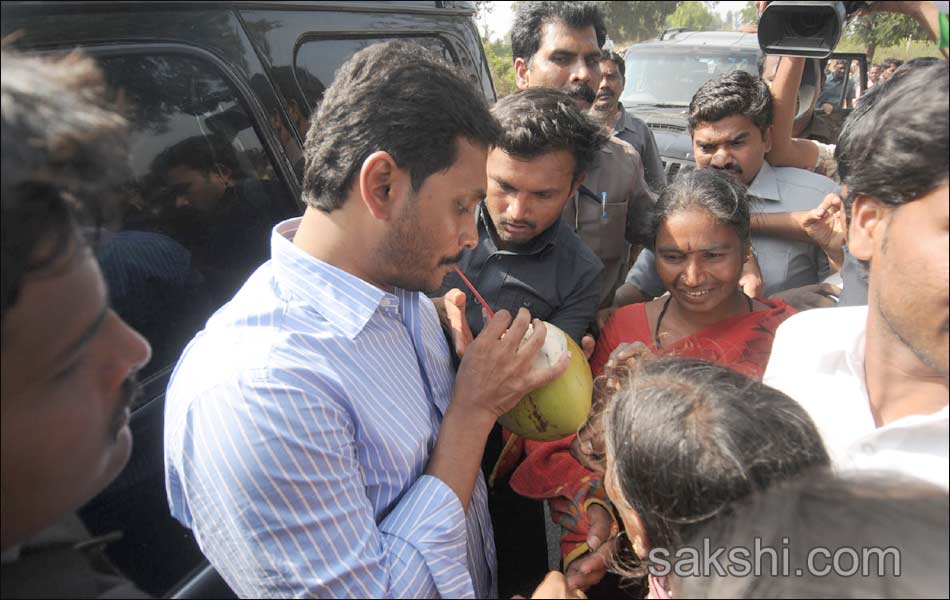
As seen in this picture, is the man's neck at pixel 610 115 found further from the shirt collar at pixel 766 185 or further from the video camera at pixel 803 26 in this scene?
the video camera at pixel 803 26

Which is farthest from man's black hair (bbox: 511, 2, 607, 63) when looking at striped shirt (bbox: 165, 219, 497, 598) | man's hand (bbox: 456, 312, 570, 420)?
striped shirt (bbox: 165, 219, 497, 598)

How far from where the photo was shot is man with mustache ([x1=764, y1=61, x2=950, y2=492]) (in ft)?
3.61

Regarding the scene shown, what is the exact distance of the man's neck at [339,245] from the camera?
4.26 ft

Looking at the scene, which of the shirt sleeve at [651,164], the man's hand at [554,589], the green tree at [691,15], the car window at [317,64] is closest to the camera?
the man's hand at [554,589]

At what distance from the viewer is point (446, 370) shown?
155 cm

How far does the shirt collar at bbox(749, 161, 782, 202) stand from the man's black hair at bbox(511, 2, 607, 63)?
1209 millimetres

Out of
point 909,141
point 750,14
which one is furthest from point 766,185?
point 750,14

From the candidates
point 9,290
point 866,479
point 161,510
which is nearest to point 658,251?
point 866,479

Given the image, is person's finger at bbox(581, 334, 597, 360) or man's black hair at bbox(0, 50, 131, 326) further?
person's finger at bbox(581, 334, 597, 360)

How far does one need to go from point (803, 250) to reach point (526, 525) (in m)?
1.61

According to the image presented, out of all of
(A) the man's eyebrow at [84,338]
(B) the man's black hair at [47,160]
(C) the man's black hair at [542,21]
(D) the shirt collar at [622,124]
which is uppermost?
(B) the man's black hair at [47,160]

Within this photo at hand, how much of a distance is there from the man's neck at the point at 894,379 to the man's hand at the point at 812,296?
92 cm

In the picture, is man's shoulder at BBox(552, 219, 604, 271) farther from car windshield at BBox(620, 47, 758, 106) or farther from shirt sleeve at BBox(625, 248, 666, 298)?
car windshield at BBox(620, 47, 758, 106)

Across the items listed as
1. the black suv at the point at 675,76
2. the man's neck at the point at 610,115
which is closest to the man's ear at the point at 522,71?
the man's neck at the point at 610,115
